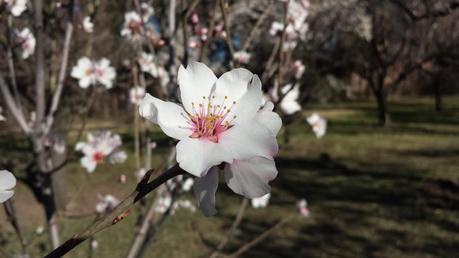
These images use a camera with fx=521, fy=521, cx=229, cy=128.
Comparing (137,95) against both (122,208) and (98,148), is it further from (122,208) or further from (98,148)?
(122,208)

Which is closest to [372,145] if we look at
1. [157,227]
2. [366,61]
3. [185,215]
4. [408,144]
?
[408,144]

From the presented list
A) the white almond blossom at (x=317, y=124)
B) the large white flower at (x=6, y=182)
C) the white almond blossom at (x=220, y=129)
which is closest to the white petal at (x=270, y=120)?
the white almond blossom at (x=220, y=129)

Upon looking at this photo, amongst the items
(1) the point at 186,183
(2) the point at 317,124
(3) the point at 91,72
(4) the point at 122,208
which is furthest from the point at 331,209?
(4) the point at 122,208

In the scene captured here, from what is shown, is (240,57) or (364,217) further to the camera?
(364,217)

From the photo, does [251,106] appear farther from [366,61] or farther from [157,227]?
[366,61]

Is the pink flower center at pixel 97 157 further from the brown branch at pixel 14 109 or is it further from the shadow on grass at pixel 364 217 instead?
the shadow on grass at pixel 364 217

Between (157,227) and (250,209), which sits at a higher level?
(157,227)

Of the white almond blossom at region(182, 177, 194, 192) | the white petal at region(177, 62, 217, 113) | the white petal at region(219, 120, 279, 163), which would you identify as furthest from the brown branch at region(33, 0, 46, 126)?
the white petal at region(219, 120, 279, 163)
